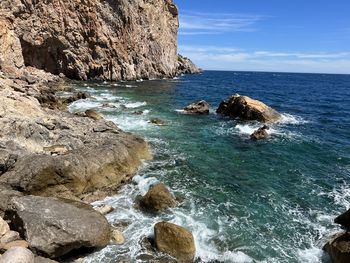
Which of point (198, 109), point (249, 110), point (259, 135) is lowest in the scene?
point (259, 135)

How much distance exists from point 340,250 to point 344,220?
418 cm

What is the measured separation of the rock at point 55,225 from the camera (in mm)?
13094

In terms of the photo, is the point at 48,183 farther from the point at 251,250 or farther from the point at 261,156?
the point at 261,156

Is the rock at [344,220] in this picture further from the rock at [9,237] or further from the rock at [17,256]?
the rock at [9,237]

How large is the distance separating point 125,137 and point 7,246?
13401 mm

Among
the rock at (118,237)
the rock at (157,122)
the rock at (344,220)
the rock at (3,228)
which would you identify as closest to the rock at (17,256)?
the rock at (3,228)

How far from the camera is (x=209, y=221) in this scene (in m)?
17.2

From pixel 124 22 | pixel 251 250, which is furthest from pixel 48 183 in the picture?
pixel 124 22

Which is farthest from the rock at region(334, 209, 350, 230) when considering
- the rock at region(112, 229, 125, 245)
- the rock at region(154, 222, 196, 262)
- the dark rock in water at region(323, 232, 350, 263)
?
the rock at region(112, 229, 125, 245)

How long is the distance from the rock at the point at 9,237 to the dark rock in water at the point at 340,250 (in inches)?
488

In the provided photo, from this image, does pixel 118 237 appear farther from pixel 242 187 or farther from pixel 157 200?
pixel 242 187

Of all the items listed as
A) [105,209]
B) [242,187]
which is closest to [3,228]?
[105,209]

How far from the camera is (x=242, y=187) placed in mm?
21438

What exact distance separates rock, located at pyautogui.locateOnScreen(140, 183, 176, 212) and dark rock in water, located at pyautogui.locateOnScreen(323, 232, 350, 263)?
7773 millimetres
